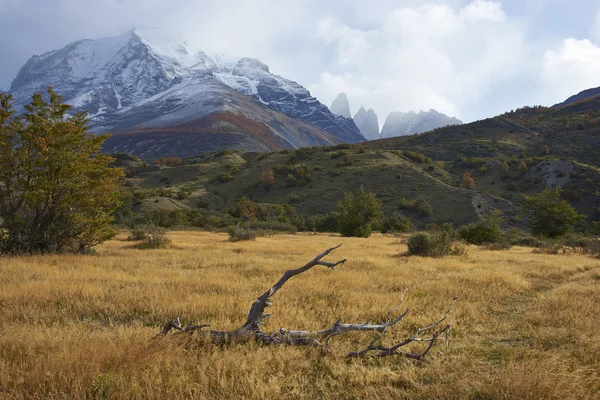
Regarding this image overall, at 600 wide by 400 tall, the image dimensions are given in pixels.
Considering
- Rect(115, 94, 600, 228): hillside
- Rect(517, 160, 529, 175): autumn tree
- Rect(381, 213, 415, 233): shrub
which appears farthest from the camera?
Rect(517, 160, 529, 175): autumn tree

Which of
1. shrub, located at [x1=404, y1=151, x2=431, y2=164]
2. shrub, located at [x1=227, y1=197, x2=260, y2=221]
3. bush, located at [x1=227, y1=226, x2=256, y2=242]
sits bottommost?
bush, located at [x1=227, y1=226, x2=256, y2=242]

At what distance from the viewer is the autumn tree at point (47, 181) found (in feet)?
38.9

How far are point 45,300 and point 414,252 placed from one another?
14785 millimetres

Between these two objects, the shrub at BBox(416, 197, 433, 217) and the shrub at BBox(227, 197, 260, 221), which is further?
the shrub at BBox(416, 197, 433, 217)

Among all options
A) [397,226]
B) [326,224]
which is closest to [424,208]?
[397,226]

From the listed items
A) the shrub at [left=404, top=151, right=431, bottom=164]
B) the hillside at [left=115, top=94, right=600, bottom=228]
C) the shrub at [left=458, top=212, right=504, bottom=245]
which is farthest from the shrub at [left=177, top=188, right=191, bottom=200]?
the shrub at [left=404, top=151, right=431, bottom=164]

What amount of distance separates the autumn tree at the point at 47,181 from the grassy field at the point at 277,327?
309cm

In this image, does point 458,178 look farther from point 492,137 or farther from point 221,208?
point 221,208

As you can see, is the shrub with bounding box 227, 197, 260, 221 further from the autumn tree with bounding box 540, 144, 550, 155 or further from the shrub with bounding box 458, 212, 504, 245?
the autumn tree with bounding box 540, 144, 550, 155

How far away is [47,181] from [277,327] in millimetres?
11468

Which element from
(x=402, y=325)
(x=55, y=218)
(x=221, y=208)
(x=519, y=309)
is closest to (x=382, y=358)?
(x=402, y=325)

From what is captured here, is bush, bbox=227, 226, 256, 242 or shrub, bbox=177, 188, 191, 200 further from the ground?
shrub, bbox=177, 188, 191, 200

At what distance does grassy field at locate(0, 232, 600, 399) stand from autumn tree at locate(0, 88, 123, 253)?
3.09 m

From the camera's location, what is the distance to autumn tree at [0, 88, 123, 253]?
1186 cm
